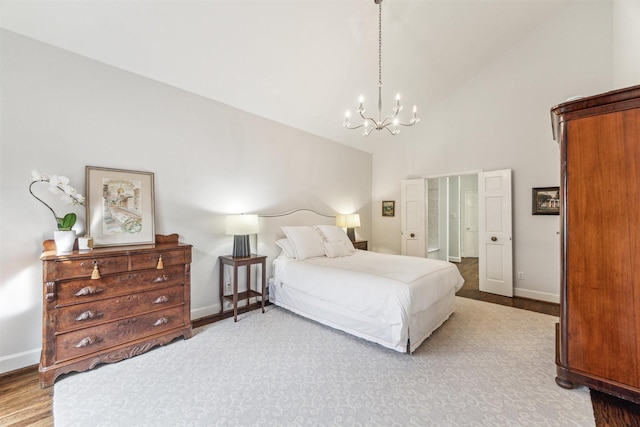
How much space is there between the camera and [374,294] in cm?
262

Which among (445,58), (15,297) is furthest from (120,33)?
(445,58)

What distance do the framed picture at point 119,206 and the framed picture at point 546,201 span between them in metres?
5.31

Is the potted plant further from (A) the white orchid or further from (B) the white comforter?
(B) the white comforter

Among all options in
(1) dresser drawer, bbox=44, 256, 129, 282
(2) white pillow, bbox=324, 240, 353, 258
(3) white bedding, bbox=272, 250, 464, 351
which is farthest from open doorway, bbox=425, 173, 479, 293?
(1) dresser drawer, bbox=44, 256, 129, 282

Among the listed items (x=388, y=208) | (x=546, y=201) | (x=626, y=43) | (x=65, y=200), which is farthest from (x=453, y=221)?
(x=65, y=200)

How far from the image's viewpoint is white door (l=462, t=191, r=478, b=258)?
8.19 metres

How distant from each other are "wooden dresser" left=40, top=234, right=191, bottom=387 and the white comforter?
130 centimetres

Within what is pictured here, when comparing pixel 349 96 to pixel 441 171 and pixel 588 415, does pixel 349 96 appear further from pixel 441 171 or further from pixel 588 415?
pixel 588 415

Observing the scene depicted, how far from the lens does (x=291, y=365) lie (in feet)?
7.66

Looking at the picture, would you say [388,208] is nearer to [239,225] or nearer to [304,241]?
[304,241]

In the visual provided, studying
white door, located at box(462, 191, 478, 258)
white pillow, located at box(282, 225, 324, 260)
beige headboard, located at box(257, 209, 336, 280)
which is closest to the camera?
Answer: white pillow, located at box(282, 225, 324, 260)

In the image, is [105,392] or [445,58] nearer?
[105,392]

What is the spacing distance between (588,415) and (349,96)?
4.23 meters

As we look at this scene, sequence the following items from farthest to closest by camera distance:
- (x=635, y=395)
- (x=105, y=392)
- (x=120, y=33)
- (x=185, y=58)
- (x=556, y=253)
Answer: (x=556, y=253) < (x=185, y=58) < (x=120, y=33) < (x=105, y=392) < (x=635, y=395)
